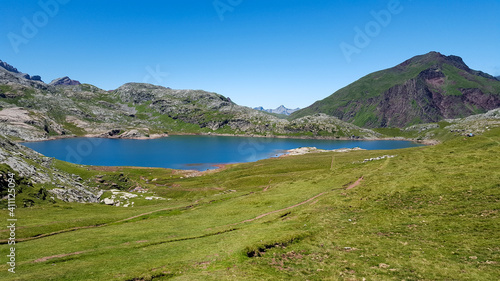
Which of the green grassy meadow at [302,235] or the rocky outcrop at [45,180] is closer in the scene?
the green grassy meadow at [302,235]

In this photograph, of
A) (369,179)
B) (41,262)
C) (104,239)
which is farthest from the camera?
(369,179)

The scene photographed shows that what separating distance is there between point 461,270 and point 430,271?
2.63 metres

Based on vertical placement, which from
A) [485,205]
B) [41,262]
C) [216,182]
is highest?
[485,205]

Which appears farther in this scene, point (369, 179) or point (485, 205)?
point (369, 179)

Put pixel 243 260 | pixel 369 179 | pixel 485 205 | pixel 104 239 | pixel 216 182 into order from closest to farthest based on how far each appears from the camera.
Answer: pixel 243 260
pixel 485 205
pixel 104 239
pixel 369 179
pixel 216 182

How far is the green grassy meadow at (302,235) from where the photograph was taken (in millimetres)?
24672

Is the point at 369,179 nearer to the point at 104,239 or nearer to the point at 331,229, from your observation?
the point at 331,229

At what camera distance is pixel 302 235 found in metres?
34.1

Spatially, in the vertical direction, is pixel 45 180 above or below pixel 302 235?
above

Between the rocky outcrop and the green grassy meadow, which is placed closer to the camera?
the green grassy meadow

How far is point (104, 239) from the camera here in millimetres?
37812

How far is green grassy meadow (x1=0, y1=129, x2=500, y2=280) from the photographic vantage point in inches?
971

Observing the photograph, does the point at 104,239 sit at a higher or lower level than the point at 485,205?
lower

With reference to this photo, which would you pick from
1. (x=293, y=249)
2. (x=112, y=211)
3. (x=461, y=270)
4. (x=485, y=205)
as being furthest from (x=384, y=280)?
(x=112, y=211)
